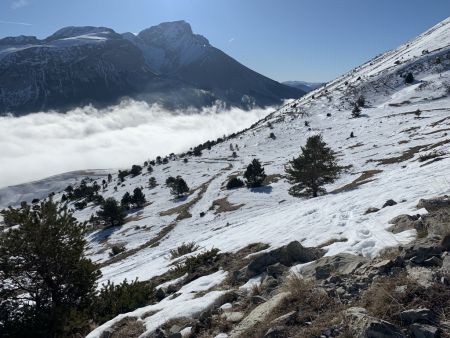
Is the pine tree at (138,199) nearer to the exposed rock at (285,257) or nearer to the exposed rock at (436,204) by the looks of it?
the exposed rock at (285,257)

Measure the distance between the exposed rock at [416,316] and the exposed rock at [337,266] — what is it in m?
2.54

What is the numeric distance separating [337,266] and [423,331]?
387cm

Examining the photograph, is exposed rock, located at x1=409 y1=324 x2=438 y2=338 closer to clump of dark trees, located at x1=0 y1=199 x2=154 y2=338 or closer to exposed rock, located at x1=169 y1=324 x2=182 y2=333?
exposed rock, located at x1=169 y1=324 x2=182 y2=333

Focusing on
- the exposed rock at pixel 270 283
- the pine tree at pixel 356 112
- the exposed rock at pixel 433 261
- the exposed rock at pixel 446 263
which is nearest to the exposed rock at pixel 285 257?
the exposed rock at pixel 270 283

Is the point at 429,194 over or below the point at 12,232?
below

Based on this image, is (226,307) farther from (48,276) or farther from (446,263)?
(48,276)

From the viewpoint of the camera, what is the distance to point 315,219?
61.5 ft

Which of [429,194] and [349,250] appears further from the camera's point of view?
[429,194]

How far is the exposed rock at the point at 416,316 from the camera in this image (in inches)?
229

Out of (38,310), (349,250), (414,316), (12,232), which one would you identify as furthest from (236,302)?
(12,232)

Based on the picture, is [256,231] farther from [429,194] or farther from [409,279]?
[409,279]

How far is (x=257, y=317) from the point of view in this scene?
7645 millimetres

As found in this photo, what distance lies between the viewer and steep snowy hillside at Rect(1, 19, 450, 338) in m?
14.0

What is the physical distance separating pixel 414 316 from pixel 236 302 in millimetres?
4730
